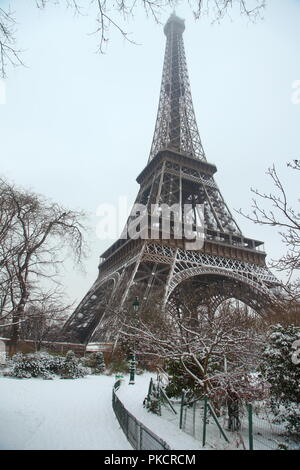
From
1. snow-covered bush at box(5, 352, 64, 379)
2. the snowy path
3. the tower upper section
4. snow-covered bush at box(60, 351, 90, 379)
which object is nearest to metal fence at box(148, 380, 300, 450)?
the snowy path

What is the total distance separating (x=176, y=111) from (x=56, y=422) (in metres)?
47.9

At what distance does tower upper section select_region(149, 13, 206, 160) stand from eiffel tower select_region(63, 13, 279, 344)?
6.2 inches

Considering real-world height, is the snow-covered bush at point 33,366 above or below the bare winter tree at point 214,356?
below

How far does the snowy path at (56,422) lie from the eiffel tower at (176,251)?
11968 millimetres

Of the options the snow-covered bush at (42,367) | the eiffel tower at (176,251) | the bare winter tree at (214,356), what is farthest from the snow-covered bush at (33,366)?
the bare winter tree at (214,356)

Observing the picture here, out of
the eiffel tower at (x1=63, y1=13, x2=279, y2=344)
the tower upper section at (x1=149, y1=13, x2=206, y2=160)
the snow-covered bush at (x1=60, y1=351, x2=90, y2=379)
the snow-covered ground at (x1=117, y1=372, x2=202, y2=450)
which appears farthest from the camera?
the tower upper section at (x1=149, y1=13, x2=206, y2=160)

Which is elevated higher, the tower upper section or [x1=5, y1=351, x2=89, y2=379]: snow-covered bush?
the tower upper section

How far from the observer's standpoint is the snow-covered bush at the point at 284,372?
6809 millimetres

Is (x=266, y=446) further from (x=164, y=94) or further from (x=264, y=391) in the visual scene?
(x=164, y=94)

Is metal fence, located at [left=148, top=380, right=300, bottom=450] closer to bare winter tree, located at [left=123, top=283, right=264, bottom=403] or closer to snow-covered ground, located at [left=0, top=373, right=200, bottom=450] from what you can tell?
snow-covered ground, located at [left=0, top=373, right=200, bottom=450]

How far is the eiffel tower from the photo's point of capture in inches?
1110

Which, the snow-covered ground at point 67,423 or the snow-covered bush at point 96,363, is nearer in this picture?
the snow-covered ground at point 67,423

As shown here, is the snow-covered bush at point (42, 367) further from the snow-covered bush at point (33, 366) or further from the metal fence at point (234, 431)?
the metal fence at point (234, 431)
